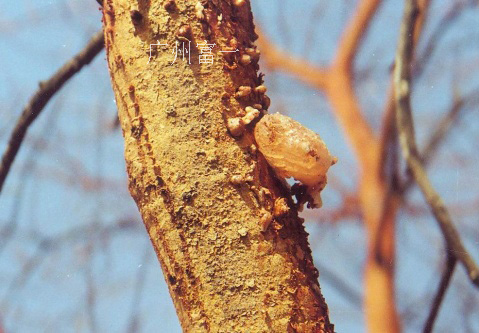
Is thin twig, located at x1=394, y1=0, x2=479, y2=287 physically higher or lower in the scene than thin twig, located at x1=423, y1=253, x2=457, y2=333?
higher

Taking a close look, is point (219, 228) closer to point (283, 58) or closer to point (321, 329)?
point (321, 329)

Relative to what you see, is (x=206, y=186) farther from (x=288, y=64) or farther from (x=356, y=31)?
(x=288, y=64)

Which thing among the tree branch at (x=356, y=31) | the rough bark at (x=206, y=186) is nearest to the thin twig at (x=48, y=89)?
the rough bark at (x=206, y=186)

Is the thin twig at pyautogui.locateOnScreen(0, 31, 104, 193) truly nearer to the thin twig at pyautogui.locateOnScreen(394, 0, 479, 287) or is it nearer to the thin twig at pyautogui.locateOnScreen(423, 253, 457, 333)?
the thin twig at pyautogui.locateOnScreen(394, 0, 479, 287)

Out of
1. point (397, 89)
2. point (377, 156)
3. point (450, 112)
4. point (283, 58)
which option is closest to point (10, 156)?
point (397, 89)

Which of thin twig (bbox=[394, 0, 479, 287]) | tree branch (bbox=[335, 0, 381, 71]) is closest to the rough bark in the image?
thin twig (bbox=[394, 0, 479, 287])

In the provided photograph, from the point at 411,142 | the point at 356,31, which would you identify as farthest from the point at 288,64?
the point at 411,142
